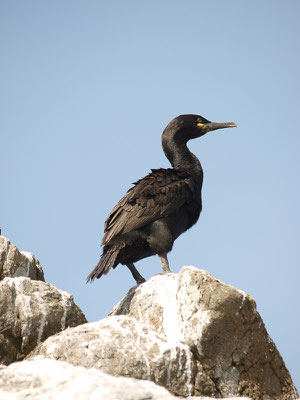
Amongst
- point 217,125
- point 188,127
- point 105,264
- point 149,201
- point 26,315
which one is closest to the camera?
point 26,315

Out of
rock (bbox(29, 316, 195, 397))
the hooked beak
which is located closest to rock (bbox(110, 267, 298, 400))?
rock (bbox(29, 316, 195, 397))

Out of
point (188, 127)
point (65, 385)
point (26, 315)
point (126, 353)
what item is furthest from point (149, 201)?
point (65, 385)

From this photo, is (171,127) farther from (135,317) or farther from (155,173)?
(135,317)

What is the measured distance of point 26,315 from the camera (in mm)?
6270

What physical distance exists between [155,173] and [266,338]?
2.95 meters

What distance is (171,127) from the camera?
31.0 feet

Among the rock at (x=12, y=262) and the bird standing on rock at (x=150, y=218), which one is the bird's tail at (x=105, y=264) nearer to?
the bird standing on rock at (x=150, y=218)

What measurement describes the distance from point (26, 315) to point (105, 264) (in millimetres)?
1345

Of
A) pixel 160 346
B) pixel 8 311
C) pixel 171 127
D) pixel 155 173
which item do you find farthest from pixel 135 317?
pixel 171 127

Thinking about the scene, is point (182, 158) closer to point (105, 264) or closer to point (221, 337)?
point (105, 264)

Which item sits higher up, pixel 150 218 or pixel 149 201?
pixel 149 201

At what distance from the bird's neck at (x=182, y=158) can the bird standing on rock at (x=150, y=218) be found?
0.52 feet

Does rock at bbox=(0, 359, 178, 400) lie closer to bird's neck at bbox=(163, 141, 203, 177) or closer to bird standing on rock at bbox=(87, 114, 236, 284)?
bird standing on rock at bbox=(87, 114, 236, 284)

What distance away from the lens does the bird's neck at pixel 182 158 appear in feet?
29.1
